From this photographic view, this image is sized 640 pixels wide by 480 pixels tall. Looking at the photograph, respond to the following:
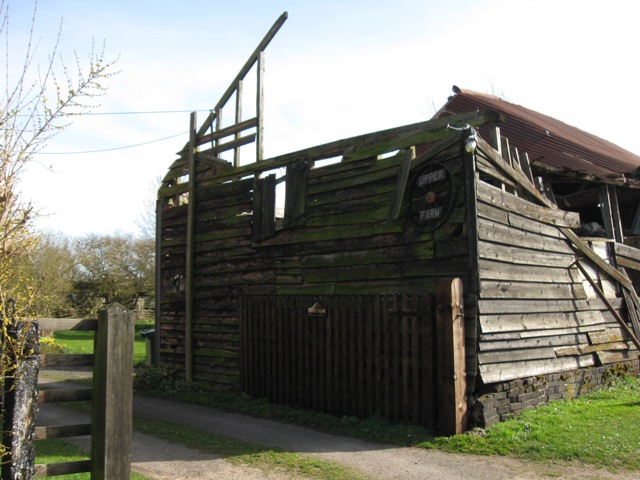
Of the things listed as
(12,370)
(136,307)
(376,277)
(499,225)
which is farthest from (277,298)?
(136,307)

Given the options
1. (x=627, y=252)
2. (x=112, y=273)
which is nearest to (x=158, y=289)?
(x=627, y=252)

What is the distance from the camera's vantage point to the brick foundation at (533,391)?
7766 mm

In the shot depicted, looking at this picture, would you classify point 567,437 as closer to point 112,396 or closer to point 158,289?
point 112,396

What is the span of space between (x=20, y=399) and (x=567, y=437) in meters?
6.13

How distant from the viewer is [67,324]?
4.76 m

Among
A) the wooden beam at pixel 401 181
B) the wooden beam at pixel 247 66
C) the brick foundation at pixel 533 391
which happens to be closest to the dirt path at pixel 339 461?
the brick foundation at pixel 533 391

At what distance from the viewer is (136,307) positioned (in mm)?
34719

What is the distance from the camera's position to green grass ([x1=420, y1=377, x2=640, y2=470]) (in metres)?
6.61

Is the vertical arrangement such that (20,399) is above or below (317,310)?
below

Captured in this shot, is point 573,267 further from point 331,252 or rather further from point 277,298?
point 277,298

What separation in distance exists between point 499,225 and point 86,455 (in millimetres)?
6321

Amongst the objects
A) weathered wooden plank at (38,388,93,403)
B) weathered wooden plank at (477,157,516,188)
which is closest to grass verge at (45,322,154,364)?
weathered wooden plank at (38,388,93,403)

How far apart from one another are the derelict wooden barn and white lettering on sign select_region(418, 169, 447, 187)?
0.04 meters

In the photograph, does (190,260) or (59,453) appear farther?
(190,260)
